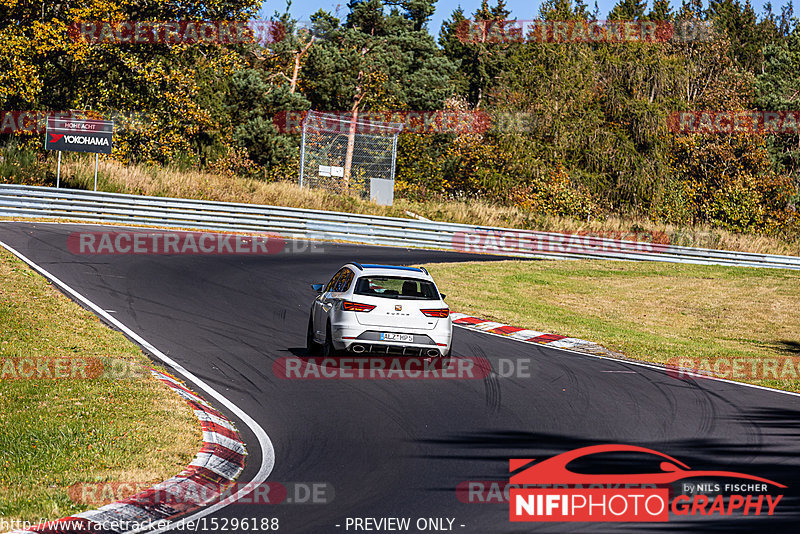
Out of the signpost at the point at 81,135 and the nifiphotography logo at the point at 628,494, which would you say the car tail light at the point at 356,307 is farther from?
the signpost at the point at 81,135

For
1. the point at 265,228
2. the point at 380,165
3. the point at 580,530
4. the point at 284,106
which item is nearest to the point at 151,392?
the point at 580,530

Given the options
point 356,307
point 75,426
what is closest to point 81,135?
point 356,307

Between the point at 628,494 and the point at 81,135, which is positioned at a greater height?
the point at 81,135

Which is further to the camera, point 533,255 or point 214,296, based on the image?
point 533,255

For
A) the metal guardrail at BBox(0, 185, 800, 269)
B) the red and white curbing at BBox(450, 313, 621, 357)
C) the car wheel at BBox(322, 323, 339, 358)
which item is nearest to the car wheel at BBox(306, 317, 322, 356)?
the car wheel at BBox(322, 323, 339, 358)

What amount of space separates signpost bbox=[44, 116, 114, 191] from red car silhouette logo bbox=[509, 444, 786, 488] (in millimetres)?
27251

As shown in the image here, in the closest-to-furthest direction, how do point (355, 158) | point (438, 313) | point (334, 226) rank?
point (438, 313) < point (334, 226) < point (355, 158)

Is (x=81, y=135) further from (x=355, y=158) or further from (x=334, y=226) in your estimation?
(x=355, y=158)

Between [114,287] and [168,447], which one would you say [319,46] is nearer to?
[114,287]

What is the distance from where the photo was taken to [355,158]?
4078 centimetres

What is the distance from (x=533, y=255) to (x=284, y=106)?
26.2m

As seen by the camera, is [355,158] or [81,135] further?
[355,158]

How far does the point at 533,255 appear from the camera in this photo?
120 feet

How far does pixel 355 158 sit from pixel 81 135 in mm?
12052
